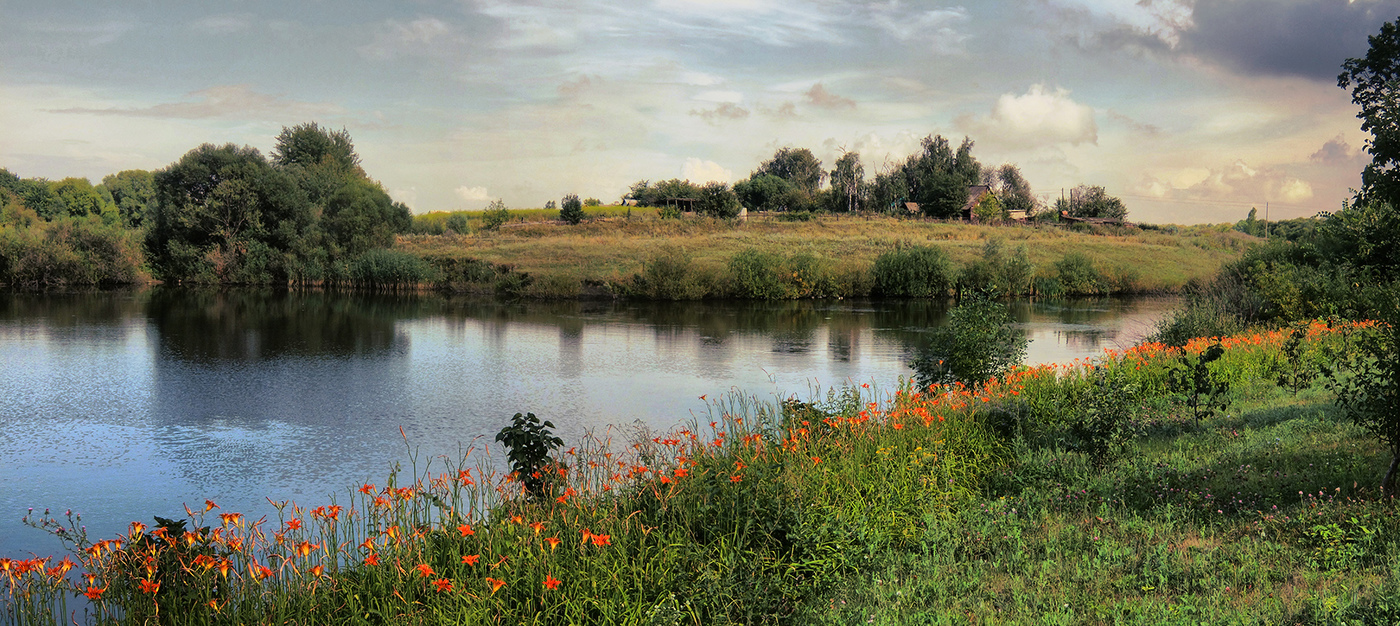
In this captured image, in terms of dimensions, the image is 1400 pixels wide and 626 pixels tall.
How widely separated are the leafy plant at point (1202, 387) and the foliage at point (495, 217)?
66186 millimetres

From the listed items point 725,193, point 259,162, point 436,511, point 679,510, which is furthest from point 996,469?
point 725,193

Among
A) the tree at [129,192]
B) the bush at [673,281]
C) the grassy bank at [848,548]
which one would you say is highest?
the tree at [129,192]

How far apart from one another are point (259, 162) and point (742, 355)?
42.1m

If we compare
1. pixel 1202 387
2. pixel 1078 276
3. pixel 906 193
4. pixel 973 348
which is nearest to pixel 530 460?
pixel 1202 387

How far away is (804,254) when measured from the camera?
46094mm

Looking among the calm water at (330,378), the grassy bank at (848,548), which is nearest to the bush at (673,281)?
the calm water at (330,378)

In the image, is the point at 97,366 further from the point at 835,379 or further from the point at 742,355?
the point at 835,379

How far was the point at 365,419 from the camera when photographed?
1409 centimetres

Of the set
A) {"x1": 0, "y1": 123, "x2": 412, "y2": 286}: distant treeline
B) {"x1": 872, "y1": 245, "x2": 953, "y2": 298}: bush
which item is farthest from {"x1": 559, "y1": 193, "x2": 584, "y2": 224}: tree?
{"x1": 872, "y1": 245, "x2": 953, "y2": 298}: bush

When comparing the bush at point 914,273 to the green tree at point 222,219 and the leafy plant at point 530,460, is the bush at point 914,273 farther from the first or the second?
the leafy plant at point 530,460

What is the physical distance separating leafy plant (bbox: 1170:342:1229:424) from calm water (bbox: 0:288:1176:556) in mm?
4404

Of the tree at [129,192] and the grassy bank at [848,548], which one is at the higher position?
the tree at [129,192]

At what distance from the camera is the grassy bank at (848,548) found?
503 centimetres

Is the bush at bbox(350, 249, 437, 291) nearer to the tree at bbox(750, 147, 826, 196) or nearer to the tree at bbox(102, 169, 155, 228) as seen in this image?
the tree at bbox(102, 169, 155, 228)
